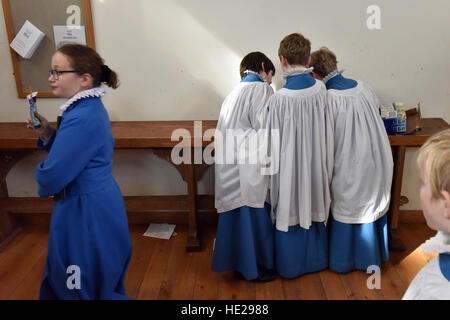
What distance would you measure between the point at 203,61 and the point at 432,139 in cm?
241

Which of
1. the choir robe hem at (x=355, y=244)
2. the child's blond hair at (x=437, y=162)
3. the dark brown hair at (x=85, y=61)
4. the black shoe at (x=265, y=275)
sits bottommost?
the black shoe at (x=265, y=275)

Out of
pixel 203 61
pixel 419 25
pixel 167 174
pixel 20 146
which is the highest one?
pixel 419 25

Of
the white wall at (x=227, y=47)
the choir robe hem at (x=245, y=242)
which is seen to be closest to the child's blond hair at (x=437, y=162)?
the choir robe hem at (x=245, y=242)

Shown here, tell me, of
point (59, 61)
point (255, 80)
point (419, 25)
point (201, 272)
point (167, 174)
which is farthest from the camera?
point (167, 174)

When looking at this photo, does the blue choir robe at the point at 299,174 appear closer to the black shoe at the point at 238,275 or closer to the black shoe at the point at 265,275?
the black shoe at the point at 265,275

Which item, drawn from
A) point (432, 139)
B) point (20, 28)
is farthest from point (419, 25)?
point (20, 28)

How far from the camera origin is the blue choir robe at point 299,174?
2.59m

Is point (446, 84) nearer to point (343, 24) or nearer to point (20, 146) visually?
point (343, 24)

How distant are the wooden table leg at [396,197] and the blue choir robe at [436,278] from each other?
6.75 ft

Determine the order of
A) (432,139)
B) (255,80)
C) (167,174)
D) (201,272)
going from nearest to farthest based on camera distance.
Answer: (432,139)
(255,80)
(201,272)
(167,174)

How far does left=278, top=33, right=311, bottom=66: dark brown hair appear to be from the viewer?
8.23ft

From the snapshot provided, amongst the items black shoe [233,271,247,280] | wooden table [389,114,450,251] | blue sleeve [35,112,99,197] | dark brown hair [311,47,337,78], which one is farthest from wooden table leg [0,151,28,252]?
wooden table [389,114,450,251]

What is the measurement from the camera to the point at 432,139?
1.06 meters
